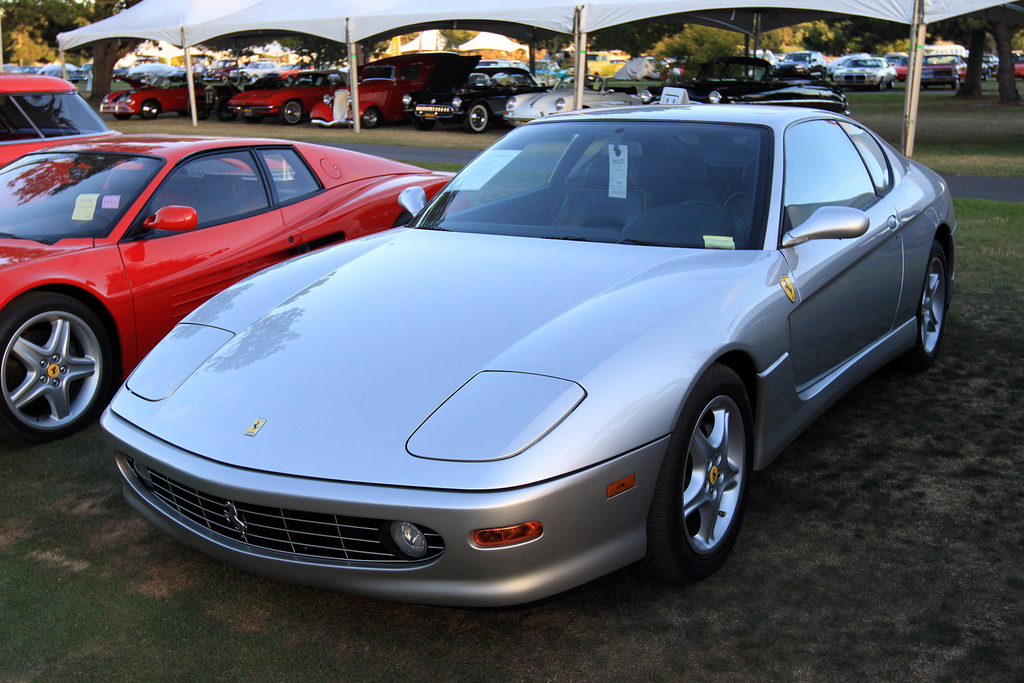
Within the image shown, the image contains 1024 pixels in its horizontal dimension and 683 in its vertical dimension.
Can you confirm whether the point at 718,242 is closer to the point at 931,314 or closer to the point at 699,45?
the point at 931,314

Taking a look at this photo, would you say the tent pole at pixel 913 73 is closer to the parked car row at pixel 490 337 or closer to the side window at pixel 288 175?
the parked car row at pixel 490 337

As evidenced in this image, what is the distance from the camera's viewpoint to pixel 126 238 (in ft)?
14.3

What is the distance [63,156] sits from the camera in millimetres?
5023

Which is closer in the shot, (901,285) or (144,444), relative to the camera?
(144,444)

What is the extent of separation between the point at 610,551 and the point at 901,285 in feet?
7.90

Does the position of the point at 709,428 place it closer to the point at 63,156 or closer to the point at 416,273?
the point at 416,273

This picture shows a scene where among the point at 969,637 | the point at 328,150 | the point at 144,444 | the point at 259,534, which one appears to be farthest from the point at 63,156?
the point at 969,637

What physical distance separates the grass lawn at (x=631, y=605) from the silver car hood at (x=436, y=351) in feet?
1.56

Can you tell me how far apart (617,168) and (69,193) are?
2.89 metres

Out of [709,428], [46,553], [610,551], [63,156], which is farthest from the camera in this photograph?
[63,156]

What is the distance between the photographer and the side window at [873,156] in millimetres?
4188

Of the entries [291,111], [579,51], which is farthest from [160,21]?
[579,51]

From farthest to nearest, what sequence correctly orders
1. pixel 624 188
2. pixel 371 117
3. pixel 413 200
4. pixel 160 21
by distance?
pixel 160 21
pixel 371 117
pixel 413 200
pixel 624 188

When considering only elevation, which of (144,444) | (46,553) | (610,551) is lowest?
(46,553)
